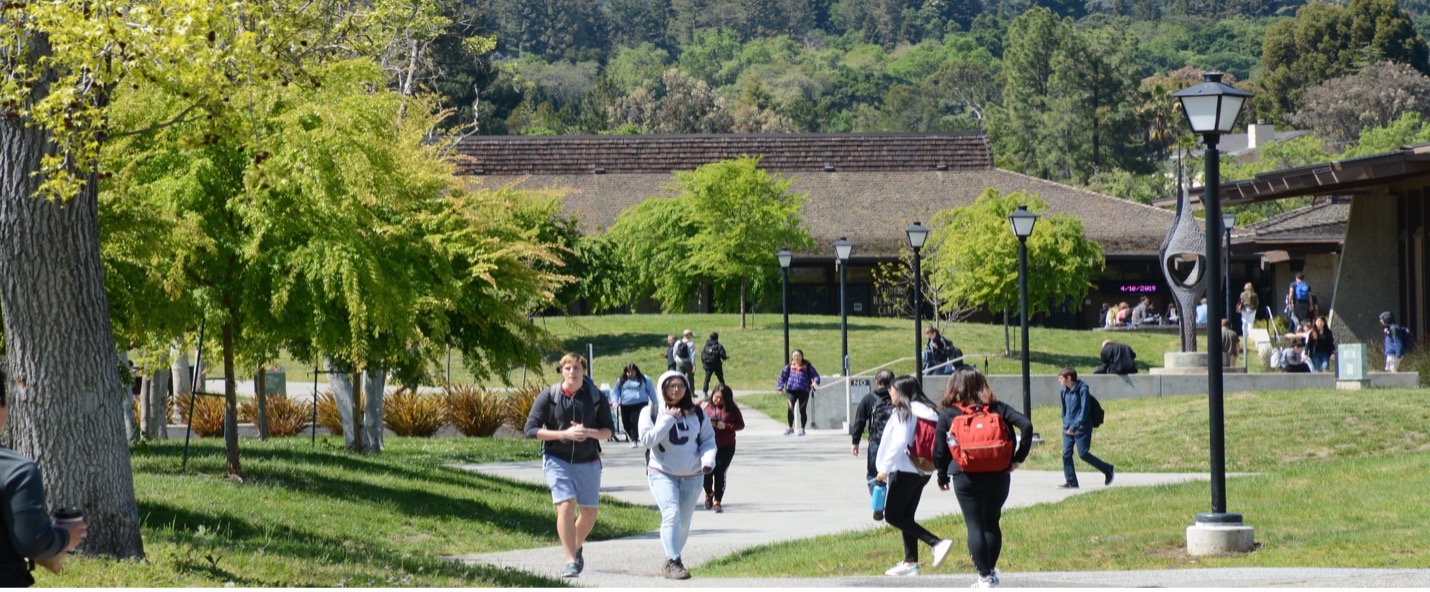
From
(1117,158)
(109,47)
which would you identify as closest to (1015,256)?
(109,47)

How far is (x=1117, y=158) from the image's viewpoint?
98.4 meters

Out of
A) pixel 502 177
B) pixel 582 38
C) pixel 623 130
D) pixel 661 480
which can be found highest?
pixel 582 38

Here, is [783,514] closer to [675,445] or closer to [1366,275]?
[675,445]

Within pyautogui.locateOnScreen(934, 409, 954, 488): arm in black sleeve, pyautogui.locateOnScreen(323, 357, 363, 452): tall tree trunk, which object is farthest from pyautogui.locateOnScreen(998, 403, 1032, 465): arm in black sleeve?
pyautogui.locateOnScreen(323, 357, 363, 452): tall tree trunk

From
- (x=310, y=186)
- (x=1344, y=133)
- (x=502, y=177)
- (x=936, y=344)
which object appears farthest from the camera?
(x=1344, y=133)

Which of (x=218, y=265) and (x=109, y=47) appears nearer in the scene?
(x=109, y=47)

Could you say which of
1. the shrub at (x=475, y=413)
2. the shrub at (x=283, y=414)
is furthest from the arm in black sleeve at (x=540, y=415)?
the shrub at (x=475, y=413)

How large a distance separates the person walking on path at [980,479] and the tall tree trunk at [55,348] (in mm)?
4844

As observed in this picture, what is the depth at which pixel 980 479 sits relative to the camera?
1057cm

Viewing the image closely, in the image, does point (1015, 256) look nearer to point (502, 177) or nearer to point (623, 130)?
point (502, 177)

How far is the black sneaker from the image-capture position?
11547 millimetres

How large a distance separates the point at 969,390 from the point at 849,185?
48.7 metres

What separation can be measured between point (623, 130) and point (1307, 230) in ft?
196

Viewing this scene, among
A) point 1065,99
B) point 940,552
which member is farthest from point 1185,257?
point 1065,99
